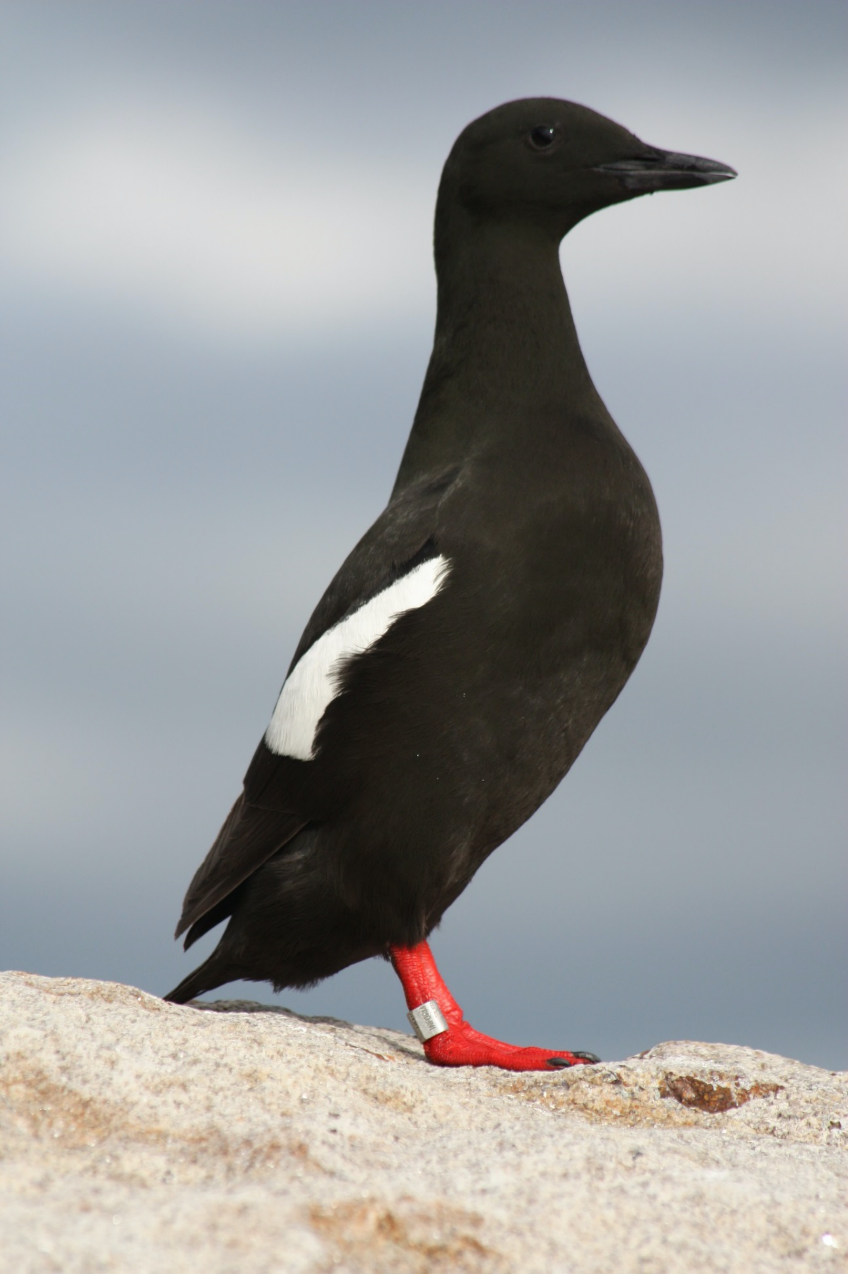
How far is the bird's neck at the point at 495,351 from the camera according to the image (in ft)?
15.9

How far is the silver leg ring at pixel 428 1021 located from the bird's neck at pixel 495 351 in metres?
1.96

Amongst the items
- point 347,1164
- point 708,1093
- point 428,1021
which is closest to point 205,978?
point 428,1021

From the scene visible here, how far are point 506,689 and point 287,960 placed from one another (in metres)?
1.38

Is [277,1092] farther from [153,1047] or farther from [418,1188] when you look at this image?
[418,1188]

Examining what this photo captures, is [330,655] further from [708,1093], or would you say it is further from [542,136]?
[542,136]

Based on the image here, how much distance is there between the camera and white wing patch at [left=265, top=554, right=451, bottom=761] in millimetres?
4336

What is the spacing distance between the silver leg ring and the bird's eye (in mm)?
3264

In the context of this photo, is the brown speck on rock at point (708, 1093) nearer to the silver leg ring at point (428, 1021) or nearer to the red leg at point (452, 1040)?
the red leg at point (452, 1040)

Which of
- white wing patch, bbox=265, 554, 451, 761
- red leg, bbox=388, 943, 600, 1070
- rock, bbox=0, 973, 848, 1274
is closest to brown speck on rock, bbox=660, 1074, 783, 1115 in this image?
rock, bbox=0, 973, 848, 1274

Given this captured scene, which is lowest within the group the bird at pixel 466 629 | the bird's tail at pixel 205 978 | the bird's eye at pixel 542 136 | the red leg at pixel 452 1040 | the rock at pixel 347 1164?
the rock at pixel 347 1164

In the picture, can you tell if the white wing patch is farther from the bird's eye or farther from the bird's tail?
the bird's eye

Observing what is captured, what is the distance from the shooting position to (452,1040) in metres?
4.46

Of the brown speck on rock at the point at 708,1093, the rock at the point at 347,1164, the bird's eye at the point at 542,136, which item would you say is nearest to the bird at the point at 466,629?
the bird's eye at the point at 542,136

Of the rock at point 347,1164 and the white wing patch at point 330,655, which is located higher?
the white wing patch at point 330,655
